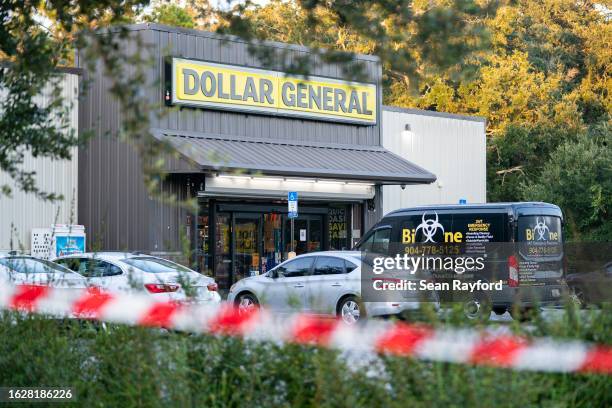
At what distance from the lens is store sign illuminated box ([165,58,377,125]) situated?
27844 mm

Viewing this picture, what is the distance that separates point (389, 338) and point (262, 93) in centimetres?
2304

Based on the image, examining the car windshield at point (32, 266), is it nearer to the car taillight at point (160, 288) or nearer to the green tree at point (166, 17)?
the car taillight at point (160, 288)

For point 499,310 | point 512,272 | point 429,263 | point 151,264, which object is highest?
point 151,264

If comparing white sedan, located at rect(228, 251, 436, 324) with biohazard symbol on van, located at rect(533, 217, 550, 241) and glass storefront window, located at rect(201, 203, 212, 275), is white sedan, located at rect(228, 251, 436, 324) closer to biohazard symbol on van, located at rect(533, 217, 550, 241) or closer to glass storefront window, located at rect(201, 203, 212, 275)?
biohazard symbol on van, located at rect(533, 217, 550, 241)

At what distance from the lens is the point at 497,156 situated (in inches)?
2160

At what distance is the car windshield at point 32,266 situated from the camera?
10871 mm

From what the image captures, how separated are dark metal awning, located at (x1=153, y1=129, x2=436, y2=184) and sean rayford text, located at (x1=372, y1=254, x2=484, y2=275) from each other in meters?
5.09

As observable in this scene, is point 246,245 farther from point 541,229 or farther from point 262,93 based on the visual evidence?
point 541,229

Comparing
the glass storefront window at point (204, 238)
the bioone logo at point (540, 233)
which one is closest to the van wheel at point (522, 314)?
the bioone logo at point (540, 233)

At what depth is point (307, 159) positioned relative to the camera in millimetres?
29703

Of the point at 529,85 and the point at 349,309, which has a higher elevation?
the point at 529,85

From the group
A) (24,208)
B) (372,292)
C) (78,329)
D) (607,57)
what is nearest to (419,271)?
(372,292)

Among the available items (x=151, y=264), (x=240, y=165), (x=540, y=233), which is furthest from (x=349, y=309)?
(x=240, y=165)

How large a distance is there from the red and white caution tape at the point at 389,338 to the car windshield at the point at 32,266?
226cm
